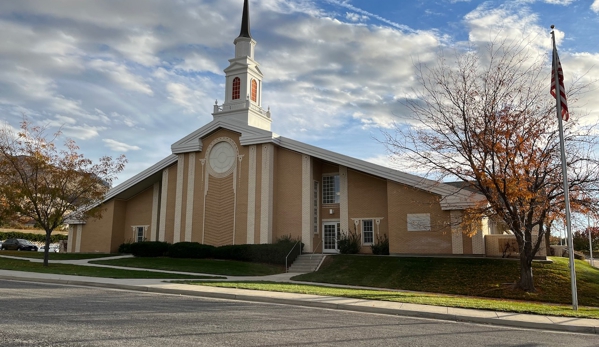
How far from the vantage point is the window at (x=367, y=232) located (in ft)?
95.6

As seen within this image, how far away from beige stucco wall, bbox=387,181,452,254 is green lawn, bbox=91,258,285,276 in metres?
7.04

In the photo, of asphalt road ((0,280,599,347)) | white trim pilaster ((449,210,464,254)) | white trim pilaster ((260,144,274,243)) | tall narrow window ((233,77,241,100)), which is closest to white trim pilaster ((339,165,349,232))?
white trim pilaster ((260,144,274,243))

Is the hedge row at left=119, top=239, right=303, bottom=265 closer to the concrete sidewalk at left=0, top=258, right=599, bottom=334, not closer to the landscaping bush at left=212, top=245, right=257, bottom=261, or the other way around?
the landscaping bush at left=212, top=245, right=257, bottom=261

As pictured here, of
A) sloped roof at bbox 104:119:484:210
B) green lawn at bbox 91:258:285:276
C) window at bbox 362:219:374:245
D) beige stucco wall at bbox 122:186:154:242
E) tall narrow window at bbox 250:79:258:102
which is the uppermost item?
tall narrow window at bbox 250:79:258:102

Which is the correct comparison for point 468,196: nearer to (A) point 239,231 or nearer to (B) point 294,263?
(B) point 294,263

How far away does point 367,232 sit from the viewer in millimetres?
29312

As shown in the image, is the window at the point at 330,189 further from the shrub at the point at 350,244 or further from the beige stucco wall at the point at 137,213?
the beige stucco wall at the point at 137,213

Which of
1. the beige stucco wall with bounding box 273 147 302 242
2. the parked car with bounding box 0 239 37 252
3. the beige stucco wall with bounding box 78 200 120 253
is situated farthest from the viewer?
the parked car with bounding box 0 239 37 252

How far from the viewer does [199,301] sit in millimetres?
12586

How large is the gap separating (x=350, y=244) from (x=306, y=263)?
10.8ft

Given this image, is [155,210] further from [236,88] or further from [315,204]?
[315,204]

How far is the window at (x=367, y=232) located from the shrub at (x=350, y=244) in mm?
414

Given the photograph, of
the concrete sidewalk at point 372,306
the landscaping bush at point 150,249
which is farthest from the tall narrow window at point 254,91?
the concrete sidewalk at point 372,306

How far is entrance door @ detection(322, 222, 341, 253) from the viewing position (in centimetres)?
3042
